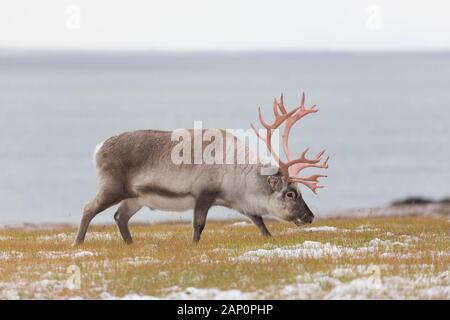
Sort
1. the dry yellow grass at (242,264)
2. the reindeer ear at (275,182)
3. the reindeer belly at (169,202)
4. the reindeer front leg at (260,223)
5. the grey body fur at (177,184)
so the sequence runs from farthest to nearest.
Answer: the reindeer front leg at (260,223), the reindeer ear at (275,182), the reindeer belly at (169,202), the grey body fur at (177,184), the dry yellow grass at (242,264)

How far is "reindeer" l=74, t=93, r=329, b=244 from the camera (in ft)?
54.2

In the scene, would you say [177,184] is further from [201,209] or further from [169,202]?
[201,209]

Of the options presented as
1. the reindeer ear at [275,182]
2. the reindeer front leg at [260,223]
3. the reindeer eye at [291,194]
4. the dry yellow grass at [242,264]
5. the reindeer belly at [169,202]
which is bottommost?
the dry yellow grass at [242,264]

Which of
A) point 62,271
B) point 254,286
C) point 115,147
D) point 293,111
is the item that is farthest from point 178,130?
point 254,286

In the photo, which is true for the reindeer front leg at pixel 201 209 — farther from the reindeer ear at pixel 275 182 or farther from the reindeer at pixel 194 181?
the reindeer ear at pixel 275 182

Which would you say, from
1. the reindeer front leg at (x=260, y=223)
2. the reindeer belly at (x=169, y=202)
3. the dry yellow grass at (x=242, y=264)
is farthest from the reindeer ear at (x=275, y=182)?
the reindeer belly at (x=169, y=202)

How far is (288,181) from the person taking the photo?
16781 millimetres

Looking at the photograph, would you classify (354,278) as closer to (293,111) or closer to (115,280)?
(115,280)

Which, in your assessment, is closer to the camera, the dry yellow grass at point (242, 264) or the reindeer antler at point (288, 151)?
the dry yellow grass at point (242, 264)

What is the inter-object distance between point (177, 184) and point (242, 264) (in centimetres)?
374

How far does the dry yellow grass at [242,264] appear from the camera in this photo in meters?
11.4

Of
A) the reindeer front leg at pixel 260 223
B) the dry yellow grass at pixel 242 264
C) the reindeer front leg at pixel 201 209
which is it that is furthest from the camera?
Result: the reindeer front leg at pixel 260 223

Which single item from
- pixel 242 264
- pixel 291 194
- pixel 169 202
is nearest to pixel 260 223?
pixel 291 194

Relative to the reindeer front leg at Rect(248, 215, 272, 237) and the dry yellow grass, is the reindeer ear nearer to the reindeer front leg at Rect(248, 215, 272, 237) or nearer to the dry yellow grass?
the reindeer front leg at Rect(248, 215, 272, 237)
